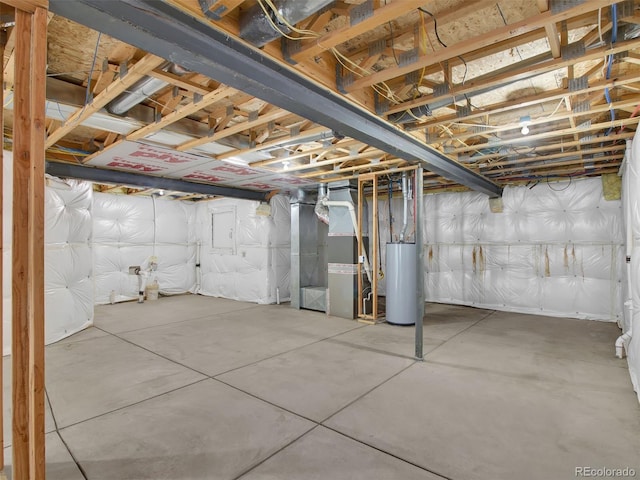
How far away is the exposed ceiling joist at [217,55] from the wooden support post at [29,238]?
0.69 feet

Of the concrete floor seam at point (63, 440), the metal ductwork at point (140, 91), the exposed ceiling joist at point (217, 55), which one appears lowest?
the concrete floor seam at point (63, 440)

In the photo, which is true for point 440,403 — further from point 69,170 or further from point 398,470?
point 69,170

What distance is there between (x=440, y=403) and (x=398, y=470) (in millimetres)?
895

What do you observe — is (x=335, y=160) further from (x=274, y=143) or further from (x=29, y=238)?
(x=29, y=238)

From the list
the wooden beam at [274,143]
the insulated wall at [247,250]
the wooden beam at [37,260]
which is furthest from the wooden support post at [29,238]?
the insulated wall at [247,250]

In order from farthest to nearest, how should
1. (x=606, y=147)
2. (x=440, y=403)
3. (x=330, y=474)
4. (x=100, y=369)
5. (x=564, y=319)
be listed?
(x=564, y=319)
(x=606, y=147)
(x=100, y=369)
(x=440, y=403)
(x=330, y=474)

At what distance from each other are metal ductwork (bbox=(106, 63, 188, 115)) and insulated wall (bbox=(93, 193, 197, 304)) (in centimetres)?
499

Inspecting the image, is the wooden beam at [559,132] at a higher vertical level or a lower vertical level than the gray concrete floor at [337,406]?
higher

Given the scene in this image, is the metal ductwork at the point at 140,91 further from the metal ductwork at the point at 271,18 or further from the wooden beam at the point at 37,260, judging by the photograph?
the wooden beam at the point at 37,260

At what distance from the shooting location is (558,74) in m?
2.65

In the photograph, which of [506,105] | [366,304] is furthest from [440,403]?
[366,304]

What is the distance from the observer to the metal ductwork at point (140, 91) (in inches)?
84.9

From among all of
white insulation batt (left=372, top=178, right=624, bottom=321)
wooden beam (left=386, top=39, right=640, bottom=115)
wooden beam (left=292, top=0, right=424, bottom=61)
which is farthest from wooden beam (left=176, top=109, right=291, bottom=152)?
white insulation batt (left=372, top=178, right=624, bottom=321)

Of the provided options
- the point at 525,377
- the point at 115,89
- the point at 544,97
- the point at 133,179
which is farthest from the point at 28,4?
the point at 525,377
